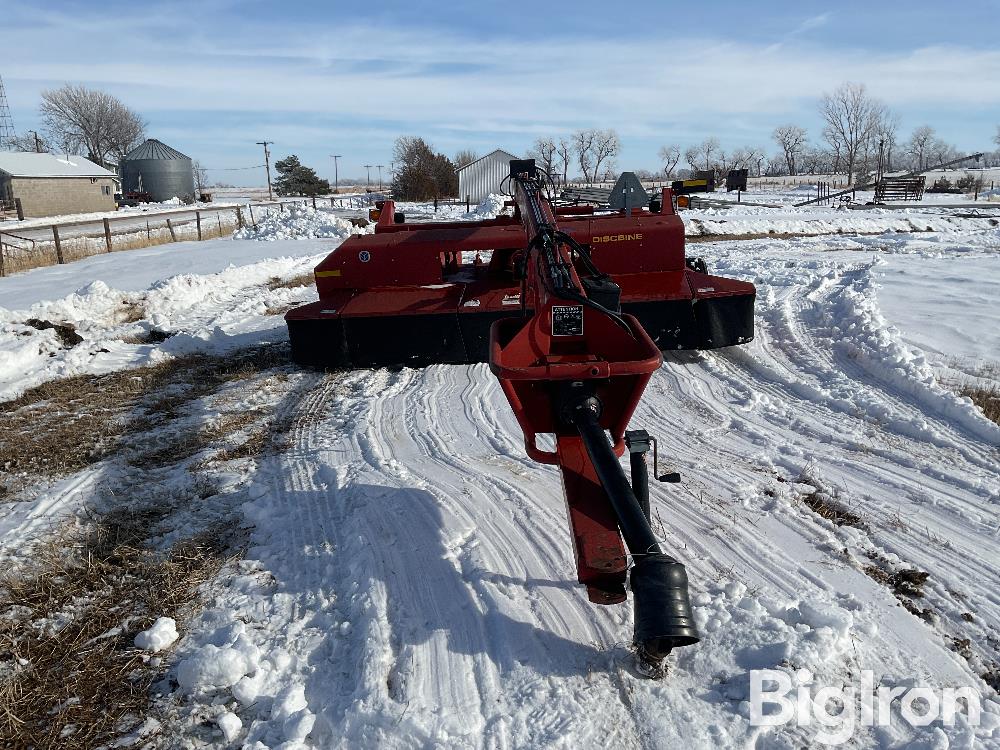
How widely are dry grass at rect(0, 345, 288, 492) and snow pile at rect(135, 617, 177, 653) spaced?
225cm

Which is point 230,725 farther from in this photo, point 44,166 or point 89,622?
point 44,166

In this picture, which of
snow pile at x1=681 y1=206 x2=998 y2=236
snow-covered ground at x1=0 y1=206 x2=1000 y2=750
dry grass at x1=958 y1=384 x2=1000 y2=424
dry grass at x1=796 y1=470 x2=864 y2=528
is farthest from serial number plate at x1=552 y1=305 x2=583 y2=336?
snow pile at x1=681 y1=206 x2=998 y2=236

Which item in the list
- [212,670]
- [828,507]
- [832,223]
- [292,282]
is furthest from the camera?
[832,223]

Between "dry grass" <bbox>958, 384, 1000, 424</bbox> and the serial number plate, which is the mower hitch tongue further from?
"dry grass" <bbox>958, 384, 1000, 424</bbox>

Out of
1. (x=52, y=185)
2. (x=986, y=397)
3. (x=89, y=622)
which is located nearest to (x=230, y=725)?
(x=89, y=622)

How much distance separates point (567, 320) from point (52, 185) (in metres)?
55.5

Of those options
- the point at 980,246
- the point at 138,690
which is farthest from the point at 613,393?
the point at 980,246

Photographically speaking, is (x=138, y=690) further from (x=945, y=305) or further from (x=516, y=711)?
(x=945, y=305)

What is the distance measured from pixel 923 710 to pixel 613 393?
170 centimetres

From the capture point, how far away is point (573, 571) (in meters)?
3.27

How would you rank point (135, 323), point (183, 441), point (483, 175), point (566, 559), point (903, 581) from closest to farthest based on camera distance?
point (903, 581) → point (566, 559) → point (183, 441) → point (135, 323) → point (483, 175)

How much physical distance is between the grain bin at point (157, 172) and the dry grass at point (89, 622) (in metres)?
65.0

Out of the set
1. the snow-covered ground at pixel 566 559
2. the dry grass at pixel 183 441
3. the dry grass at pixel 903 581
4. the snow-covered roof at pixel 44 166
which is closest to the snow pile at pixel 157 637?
the snow-covered ground at pixel 566 559

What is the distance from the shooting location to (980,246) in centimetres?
1590
